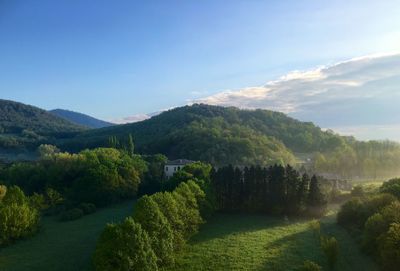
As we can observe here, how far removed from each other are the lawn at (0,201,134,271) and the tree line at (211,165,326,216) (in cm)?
2336

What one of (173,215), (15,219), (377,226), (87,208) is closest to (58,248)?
(15,219)

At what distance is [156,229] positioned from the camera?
5109 cm

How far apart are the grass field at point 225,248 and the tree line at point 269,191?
17.6 ft

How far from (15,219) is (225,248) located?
37047 millimetres

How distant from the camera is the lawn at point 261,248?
5131cm

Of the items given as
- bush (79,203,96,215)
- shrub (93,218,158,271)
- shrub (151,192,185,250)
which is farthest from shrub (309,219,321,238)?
bush (79,203,96,215)

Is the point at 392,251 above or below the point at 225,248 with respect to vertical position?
above

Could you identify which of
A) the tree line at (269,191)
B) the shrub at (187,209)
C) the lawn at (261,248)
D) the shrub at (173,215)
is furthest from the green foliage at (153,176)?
the shrub at (173,215)

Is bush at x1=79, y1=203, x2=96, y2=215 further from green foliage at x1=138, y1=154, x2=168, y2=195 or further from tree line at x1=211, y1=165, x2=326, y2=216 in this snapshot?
tree line at x1=211, y1=165, x2=326, y2=216

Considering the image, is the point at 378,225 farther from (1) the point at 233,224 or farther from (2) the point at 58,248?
(2) the point at 58,248

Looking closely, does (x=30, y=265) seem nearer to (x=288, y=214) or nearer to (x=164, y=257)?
(x=164, y=257)

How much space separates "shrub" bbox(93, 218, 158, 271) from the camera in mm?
41594

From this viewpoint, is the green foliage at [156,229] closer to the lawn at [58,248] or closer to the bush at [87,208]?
the lawn at [58,248]

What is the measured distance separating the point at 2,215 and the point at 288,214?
2206 inches
